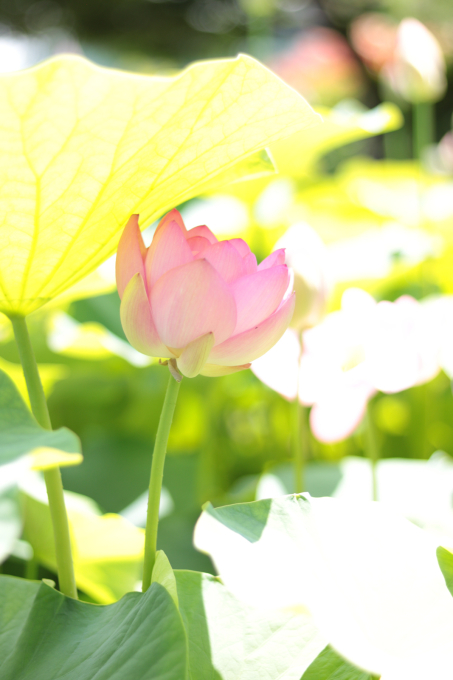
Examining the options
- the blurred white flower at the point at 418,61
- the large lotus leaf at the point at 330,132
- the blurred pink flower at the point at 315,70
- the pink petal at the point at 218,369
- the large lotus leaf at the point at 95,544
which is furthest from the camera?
the blurred pink flower at the point at 315,70

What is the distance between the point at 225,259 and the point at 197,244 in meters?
0.02

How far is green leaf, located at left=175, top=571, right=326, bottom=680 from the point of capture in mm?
290

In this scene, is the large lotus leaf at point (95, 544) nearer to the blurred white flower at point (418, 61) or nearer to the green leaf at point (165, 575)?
the green leaf at point (165, 575)

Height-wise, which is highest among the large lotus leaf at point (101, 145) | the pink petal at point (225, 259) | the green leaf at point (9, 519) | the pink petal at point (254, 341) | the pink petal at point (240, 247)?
the large lotus leaf at point (101, 145)

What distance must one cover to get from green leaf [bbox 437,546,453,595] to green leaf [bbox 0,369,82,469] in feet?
0.58

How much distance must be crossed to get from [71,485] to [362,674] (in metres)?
0.45

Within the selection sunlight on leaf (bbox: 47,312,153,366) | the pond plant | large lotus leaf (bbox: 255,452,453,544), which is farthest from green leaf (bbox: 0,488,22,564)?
sunlight on leaf (bbox: 47,312,153,366)

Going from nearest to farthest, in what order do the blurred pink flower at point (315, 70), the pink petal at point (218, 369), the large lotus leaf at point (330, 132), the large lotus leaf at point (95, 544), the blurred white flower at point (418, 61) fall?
the pink petal at point (218, 369), the large lotus leaf at point (95, 544), the large lotus leaf at point (330, 132), the blurred white flower at point (418, 61), the blurred pink flower at point (315, 70)

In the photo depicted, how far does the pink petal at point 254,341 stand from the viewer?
0.28 meters

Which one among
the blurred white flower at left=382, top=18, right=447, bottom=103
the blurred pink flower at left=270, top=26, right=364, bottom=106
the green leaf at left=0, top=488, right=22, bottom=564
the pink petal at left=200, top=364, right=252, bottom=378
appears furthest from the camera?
the blurred pink flower at left=270, top=26, right=364, bottom=106

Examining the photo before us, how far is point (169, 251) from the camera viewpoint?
0.91 ft

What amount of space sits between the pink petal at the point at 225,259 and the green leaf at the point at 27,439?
4.0 inches

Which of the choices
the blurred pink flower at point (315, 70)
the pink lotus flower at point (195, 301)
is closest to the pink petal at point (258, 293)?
the pink lotus flower at point (195, 301)

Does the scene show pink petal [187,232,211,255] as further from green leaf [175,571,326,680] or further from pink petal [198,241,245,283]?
green leaf [175,571,326,680]
